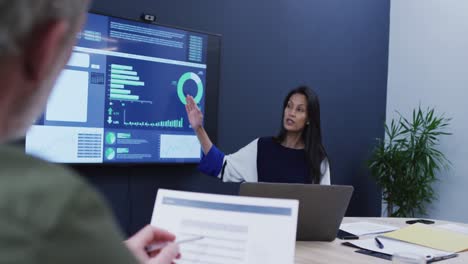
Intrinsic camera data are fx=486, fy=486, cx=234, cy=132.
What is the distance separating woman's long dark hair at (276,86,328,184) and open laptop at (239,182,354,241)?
1.38 meters

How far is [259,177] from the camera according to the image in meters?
3.44

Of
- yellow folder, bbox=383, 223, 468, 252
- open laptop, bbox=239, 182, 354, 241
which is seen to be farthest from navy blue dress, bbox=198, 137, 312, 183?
open laptop, bbox=239, 182, 354, 241

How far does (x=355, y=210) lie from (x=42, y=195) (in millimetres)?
4771

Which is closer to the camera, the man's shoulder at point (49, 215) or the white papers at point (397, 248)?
the man's shoulder at point (49, 215)

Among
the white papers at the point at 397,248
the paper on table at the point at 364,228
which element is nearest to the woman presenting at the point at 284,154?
the paper on table at the point at 364,228

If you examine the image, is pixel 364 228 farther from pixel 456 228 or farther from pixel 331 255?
pixel 331 255

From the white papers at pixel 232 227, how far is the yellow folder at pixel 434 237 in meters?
1.05

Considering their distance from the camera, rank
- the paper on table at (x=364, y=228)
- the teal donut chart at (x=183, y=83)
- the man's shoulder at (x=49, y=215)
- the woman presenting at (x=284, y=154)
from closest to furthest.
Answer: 1. the man's shoulder at (x=49, y=215)
2. the paper on table at (x=364, y=228)
3. the woman presenting at (x=284, y=154)
4. the teal donut chart at (x=183, y=83)

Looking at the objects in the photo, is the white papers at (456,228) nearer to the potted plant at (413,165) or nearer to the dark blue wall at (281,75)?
the dark blue wall at (281,75)

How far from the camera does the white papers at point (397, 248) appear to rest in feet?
6.15

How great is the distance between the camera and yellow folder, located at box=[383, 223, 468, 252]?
2004mm

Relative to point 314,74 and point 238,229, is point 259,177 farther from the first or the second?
point 238,229

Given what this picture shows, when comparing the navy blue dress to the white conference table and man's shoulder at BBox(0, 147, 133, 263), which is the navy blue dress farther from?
man's shoulder at BBox(0, 147, 133, 263)

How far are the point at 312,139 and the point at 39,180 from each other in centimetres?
312
